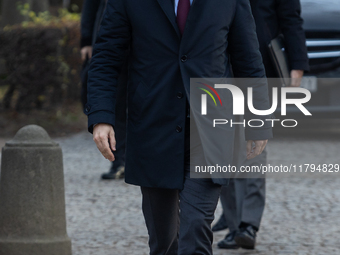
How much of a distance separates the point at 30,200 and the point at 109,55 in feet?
4.04

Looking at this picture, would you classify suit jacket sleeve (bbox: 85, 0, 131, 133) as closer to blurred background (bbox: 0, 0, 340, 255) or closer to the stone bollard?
the stone bollard

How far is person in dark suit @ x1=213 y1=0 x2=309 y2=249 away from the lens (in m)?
4.25

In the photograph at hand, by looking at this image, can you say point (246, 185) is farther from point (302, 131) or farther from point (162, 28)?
point (302, 131)

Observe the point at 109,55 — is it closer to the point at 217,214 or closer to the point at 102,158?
the point at 217,214

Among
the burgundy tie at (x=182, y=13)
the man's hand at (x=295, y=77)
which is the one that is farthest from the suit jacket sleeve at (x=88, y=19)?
the burgundy tie at (x=182, y=13)

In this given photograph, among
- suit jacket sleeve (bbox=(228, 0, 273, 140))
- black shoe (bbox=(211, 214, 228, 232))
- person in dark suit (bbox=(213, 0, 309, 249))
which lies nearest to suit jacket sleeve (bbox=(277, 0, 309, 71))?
person in dark suit (bbox=(213, 0, 309, 249))

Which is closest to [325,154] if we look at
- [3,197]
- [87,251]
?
[87,251]

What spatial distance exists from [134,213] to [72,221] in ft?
1.63

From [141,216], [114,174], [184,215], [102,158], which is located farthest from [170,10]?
[102,158]

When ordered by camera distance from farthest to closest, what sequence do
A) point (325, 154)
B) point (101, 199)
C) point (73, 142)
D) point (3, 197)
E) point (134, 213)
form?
point (73, 142), point (325, 154), point (101, 199), point (134, 213), point (3, 197)

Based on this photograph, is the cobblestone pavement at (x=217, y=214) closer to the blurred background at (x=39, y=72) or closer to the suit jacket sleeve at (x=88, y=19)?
the suit jacket sleeve at (x=88, y=19)

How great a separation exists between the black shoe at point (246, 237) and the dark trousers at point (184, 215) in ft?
3.95

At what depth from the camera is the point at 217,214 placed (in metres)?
5.42

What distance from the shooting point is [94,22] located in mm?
6203
